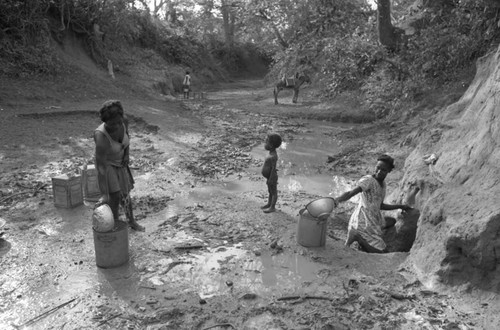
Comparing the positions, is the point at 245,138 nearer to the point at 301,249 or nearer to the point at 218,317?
the point at 301,249

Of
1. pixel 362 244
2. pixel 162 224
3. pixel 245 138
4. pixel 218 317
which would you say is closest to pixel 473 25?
pixel 245 138

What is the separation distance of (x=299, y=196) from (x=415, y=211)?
2107mm

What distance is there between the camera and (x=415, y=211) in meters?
5.12

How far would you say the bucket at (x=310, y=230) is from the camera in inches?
174

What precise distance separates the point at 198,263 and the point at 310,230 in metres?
1.27

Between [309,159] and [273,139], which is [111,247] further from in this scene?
[309,159]

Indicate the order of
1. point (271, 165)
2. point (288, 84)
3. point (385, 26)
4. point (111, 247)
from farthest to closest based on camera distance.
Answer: point (288, 84)
point (385, 26)
point (271, 165)
point (111, 247)

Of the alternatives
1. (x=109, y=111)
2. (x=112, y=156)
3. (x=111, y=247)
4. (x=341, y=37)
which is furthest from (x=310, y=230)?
(x=341, y=37)

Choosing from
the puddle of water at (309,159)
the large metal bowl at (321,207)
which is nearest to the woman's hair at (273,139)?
the large metal bowl at (321,207)

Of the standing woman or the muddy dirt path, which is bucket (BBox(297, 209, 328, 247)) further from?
the standing woman

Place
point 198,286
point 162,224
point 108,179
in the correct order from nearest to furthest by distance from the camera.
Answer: point 198,286 < point 108,179 < point 162,224

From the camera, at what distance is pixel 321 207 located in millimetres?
4402

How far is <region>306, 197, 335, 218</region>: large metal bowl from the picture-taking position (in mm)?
4355

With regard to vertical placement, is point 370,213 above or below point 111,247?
above
